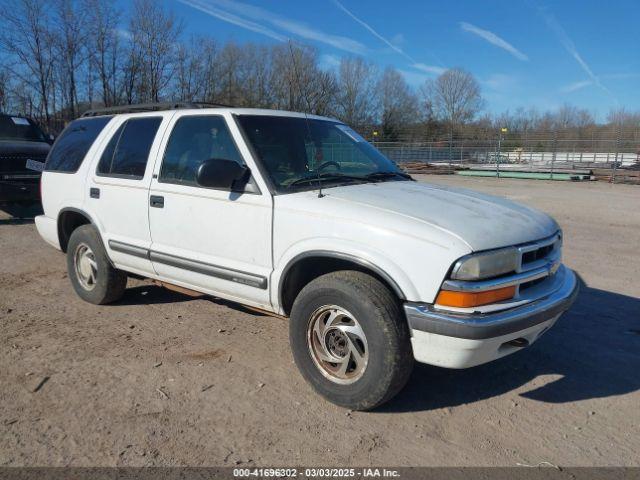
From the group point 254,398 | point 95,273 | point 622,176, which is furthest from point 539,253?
point 622,176

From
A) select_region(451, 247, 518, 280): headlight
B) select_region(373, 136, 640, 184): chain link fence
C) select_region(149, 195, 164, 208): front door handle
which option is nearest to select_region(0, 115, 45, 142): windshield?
select_region(149, 195, 164, 208): front door handle

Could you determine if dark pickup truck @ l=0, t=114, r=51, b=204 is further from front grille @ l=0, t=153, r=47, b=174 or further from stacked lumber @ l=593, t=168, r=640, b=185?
stacked lumber @ l=593, t=168, r=640, b=185

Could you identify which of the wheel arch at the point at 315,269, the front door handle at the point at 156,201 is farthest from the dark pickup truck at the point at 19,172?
the wheel arch at the point at 315,269

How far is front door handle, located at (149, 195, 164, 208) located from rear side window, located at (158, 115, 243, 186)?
14 centimetres

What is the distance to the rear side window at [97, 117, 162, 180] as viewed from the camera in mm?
4414

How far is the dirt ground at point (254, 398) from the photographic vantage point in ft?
9.07

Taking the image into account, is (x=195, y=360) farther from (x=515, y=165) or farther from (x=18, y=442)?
(x=515, y=165)

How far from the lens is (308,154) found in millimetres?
3949

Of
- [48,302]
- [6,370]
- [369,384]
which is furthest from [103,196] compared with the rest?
[369,384]

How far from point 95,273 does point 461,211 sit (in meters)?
3.61

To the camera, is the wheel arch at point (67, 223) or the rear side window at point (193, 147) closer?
the rear side window at point (193, 147)

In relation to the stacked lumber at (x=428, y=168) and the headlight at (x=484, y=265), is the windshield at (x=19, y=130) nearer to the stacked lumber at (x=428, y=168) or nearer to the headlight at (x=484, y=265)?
the headlight at (x=484, y=265)

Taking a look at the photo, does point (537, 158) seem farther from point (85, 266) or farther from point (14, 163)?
point (85, 266)

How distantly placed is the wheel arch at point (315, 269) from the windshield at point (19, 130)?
32.1 ft
